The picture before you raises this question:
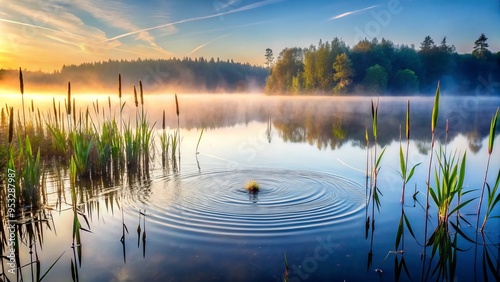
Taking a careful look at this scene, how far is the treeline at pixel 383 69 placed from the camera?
8356 cm

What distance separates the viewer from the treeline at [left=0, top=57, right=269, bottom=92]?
141 metres

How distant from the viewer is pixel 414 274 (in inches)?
209

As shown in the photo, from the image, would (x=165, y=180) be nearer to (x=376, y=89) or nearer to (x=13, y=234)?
(x=13, y=234)

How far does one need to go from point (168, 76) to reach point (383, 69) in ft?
347

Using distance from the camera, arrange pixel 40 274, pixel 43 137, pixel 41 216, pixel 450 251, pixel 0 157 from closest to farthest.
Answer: pixel 40 274 → pixel 450 251 → pixel 41 216 → pixel 0 157 → pixel 43 137

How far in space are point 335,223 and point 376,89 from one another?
258 ft

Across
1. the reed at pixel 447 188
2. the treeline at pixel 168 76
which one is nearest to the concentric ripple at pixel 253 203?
the reed at pixel 447 188

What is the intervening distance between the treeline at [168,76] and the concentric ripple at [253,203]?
13480cm

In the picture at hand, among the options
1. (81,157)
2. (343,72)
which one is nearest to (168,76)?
(343,72)

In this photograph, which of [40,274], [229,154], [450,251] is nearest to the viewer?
[40,274]

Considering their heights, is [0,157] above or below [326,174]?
above

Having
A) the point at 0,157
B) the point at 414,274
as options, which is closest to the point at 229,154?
the point at 0,157

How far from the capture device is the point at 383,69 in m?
81.9

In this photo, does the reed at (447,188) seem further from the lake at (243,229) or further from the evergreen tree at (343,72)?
the evergreen tree at (343,72)
